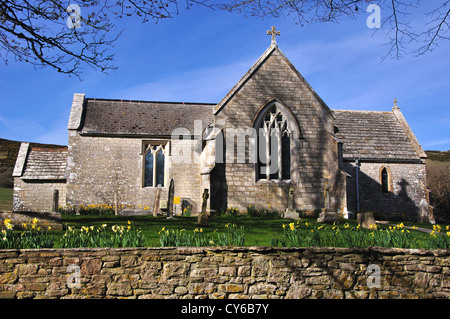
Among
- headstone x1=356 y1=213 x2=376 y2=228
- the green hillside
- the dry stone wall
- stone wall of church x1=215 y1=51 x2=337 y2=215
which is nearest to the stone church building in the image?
stone wall of church x1=215 y1=51 x2=337 y2=215

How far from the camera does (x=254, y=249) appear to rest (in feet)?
23.6

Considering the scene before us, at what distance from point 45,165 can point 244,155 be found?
11.7 m

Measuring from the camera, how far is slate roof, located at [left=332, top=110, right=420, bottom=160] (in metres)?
22.9

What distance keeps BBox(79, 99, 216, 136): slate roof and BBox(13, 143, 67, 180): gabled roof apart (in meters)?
2.36

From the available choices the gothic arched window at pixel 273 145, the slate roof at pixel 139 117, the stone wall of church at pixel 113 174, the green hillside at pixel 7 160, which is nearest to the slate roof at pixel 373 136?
the gothic arched window at pixel 273 145

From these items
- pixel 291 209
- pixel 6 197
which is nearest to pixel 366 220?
pixel 291 209

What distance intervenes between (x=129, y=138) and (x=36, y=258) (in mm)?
14948

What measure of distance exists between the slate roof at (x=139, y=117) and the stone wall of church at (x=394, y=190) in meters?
9.14

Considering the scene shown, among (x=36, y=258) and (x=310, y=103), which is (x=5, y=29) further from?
(x=310, y=103)

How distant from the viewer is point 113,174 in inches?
824

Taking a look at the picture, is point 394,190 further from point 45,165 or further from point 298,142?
point 45,165

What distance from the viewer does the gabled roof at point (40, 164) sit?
813 inches

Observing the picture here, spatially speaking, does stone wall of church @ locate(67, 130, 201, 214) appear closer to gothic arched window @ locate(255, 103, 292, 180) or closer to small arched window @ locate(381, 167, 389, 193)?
gothic arched window @ locate(255, 103, 292, 180)

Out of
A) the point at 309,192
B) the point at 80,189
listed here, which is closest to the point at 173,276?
the point at 309,192
